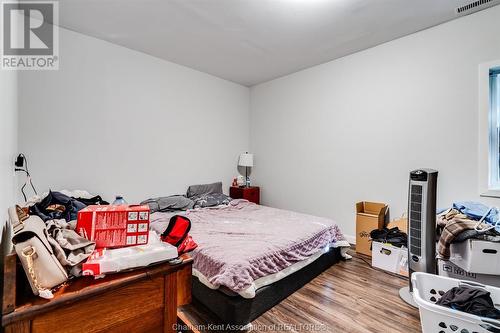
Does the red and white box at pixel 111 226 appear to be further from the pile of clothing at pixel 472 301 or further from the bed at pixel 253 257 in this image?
the pile of clothing at pixel 472 301

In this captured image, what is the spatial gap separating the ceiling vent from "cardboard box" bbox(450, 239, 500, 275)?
7.23ft

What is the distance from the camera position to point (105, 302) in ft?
2.20

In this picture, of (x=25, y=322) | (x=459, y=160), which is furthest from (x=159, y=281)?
(x=459, y=160)

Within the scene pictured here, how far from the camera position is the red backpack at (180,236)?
0.88 m

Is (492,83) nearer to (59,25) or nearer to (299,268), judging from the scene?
(299,268)

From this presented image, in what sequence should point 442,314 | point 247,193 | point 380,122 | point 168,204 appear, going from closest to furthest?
1. point 442,314
2. point 380,122
3. point 168,204
4. point 247,193

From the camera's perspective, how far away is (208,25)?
261 cm

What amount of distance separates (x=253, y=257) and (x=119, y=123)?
8.28ft

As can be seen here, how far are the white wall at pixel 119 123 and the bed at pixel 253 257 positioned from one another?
86 cm

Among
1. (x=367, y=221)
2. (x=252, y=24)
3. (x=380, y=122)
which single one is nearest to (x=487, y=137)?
(x=380, y=122)

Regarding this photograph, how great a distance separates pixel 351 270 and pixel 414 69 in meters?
2.43

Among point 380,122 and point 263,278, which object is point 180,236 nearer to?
point 263,278

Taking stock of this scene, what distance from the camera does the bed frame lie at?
163 cm

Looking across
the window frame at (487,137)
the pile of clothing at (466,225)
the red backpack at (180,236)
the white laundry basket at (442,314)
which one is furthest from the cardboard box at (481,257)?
the red backpack at (180,236)
